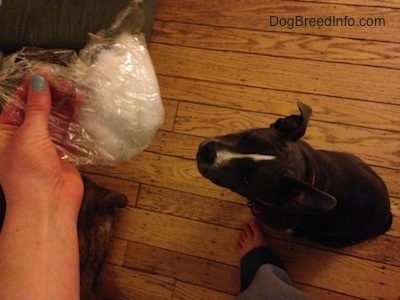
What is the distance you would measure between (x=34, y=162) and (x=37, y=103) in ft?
0.59

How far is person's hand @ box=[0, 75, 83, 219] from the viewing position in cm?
116

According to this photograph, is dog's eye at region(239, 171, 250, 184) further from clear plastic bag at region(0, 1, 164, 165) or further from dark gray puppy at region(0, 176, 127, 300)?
dark gray puppy at region(0, 176, 127, 300)

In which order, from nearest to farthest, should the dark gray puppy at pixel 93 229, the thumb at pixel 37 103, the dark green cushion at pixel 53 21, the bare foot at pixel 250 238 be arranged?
the thumb at pixel 37 103, the dark gray puppy at pixel 93 229, the bare foot at pixel 250 238, the dark green cushion at pixel 53 21

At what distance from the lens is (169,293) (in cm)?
179

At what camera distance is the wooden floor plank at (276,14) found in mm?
1865

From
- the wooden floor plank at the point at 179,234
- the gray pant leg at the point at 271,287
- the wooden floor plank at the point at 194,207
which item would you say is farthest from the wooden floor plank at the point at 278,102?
the gray pant leg at the point at 271,287

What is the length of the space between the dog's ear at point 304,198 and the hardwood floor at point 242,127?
0.50m

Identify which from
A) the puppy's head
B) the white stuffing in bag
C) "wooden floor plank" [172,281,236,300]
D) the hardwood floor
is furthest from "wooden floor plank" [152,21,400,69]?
"wooden floor plank" [172,281,236,300]

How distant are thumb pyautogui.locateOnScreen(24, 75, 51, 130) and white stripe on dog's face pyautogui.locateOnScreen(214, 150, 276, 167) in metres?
0.52

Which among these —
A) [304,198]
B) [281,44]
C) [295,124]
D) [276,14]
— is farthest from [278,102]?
[304,198]

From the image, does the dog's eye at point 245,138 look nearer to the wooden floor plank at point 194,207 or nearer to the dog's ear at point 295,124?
the dog's ear at point 295,124

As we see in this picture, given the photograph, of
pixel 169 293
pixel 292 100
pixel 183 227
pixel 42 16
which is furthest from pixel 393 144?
pixel 42 16

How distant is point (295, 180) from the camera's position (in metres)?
1.24

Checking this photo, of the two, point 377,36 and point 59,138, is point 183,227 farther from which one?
point 377,36
